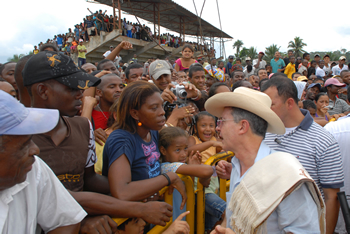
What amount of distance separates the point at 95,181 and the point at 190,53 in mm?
4949

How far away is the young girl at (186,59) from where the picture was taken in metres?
6.08

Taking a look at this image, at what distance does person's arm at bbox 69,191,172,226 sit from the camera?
1.47 meters

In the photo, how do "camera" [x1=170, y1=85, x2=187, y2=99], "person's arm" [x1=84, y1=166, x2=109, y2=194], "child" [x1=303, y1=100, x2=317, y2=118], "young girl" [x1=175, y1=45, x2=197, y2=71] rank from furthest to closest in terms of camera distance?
1. "young girl" [x1=175, y1=45, x2=197, y2=71]
2. "child" [x1=303, y1=100, x2=317, y2=118]
3. "camera" [x1=170, y1=85, x2=187, y2=99]
4. "person's arm" [x1=84, y1=166, x2=109, y2=194]

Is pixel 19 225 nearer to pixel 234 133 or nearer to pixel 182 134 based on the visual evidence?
pixel 234 133

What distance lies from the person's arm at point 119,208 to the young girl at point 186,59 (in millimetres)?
5030

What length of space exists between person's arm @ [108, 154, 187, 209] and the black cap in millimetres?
666

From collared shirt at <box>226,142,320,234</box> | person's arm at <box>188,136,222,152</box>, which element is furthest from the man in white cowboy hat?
person's arm at <box>188,136,222,152</box>

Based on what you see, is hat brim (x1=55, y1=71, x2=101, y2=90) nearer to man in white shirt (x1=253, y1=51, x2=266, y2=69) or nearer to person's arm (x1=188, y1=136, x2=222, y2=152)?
person's arm (x1=188, y1=136, x2=222, y2=152)

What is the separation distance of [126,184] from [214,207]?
53.1 inches

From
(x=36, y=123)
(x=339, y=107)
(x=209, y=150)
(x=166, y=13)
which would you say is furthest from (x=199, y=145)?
(x=166, y=13)

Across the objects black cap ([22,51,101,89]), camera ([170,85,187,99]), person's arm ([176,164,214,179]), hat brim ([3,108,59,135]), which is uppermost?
black cap ([22,51,101,89])

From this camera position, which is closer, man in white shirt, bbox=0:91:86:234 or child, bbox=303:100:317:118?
man in white shirt, bbox=0:91:86:234

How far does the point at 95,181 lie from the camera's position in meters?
1.85

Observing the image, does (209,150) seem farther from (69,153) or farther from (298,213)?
(69,153)
